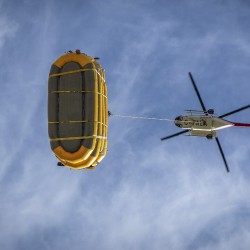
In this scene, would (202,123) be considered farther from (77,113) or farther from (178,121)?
(77,113)

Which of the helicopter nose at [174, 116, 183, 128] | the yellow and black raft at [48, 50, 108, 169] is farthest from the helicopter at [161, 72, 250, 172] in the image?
the yellow and black raft at [48, 50, 108, 169]

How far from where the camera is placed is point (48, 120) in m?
25.1

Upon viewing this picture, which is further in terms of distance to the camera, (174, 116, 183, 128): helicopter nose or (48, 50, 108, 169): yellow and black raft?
(174, 116, 183, 128): helicopter nose

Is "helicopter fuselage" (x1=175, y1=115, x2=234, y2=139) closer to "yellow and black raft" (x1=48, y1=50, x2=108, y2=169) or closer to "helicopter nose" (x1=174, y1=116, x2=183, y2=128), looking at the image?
"helicopter nose" (x1=174, y1=116, x2=183, y2=128)

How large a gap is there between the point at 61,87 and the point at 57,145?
11.7 ft

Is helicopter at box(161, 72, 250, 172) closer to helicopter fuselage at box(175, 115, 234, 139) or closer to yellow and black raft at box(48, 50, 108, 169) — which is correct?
helicopter fuselage at box(175, 115, 234, 139)

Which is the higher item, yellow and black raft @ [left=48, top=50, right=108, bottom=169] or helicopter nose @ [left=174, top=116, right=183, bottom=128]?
helicopter nose @ [left=174, top=116, right=183, bottom=128]

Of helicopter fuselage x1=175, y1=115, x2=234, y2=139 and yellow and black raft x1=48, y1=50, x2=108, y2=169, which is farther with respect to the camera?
helicopter fuselage x1=175, y1=115, x2=234, y2=139

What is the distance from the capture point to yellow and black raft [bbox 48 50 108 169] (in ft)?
79.5

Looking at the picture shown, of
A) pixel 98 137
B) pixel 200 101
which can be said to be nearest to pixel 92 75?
pixel 98 137

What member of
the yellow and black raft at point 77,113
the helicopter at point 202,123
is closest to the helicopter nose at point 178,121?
the helicopter at point 202,123

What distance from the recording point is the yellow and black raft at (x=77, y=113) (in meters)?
24.2

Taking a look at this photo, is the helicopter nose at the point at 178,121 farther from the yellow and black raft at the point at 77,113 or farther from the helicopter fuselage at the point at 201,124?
the yellow and black raft at the point at 77,113

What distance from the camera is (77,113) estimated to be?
965 inches
